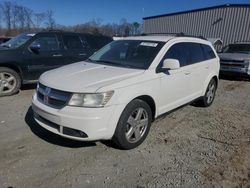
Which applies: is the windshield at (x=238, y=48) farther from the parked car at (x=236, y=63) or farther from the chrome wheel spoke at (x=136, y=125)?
the chrome wheel spoke at (x=136, y=125)

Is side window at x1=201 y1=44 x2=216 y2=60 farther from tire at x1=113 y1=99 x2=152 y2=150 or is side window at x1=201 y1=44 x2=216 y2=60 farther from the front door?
tire at x1=113 y1=99 x2=152 y2=150

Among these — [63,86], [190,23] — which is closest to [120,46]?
[63,86]

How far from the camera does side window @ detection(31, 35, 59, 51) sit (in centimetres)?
714

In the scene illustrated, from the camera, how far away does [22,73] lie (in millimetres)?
6812

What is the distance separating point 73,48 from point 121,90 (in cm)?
485

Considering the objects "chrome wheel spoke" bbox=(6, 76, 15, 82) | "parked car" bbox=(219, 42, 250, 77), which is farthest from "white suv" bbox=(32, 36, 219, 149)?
"parked car" bbox=(219, 42, 250, 77)

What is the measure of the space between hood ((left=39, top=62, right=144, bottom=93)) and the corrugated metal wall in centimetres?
1817

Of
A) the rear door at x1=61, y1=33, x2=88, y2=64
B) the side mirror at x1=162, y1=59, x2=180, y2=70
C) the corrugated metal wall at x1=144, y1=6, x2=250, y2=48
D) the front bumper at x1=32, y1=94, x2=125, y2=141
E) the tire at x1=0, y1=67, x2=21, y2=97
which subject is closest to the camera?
the front bumper at x1=32, y1=94, x2=125, y2=141

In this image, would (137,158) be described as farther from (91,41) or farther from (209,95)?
(91,41)

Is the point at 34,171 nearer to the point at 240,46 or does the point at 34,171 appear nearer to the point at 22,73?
the point at 22,73

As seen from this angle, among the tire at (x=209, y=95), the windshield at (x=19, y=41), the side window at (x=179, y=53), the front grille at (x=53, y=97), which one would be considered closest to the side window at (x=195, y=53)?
the side window at (x=179, y=53)

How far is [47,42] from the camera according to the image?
287 inches

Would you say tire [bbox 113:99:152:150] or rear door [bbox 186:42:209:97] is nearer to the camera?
tire [bbox 113:99:152:150]

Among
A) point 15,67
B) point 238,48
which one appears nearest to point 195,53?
point 15,67
